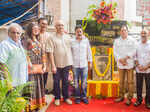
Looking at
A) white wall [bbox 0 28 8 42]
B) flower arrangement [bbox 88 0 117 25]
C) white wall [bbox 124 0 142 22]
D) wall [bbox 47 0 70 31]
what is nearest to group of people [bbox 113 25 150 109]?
flower arrangement [bbox 88 0 117 25]

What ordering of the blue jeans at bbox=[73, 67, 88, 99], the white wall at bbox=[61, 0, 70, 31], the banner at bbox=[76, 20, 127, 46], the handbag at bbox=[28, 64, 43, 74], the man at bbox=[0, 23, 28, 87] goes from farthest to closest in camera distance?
the white wall at bbox=[61, 0, 70, 31] < the banner at bbox=[76, 20, 127, 46] < the blue jeans at bbox=[73, 67, 88, 99] < the handbag at bbox=[28, 64, 43, 74] < the man at bbox=[0, 23, 28, 87]

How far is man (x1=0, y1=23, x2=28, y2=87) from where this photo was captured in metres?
1.73

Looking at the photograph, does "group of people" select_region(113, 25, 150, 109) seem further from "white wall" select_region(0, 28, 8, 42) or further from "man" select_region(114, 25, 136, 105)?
"white wall" select_region(0, 28, 8, 42)

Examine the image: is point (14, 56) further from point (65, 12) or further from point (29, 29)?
point (65, 12)

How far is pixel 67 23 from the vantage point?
205 inches

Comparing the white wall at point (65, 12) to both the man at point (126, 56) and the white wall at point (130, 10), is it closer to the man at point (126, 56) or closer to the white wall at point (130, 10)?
the white wall at point (130, 10)

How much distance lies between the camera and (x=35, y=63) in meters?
2.49

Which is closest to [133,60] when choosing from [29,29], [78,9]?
[29,29]

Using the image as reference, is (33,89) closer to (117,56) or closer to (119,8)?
(117,56)

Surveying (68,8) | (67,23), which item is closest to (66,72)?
(67,23)

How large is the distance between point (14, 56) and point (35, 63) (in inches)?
27.8

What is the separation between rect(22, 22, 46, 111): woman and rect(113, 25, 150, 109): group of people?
4.13 ft

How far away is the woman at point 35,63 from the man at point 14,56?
1.32 ft

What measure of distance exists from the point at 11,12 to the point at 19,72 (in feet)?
2.60
